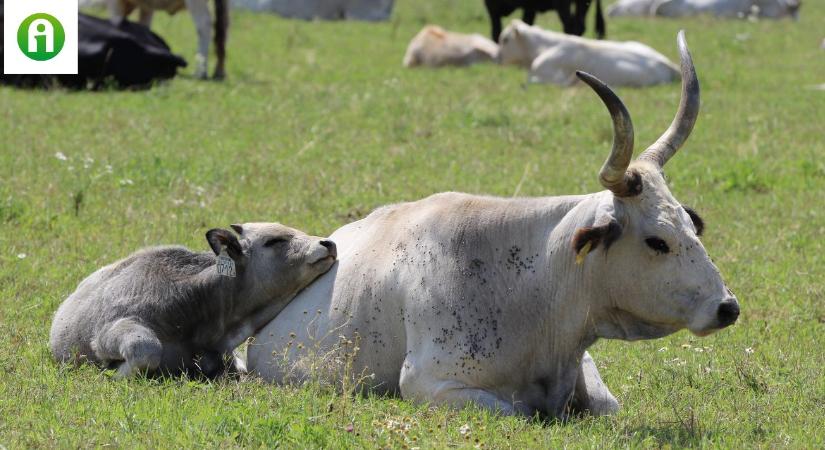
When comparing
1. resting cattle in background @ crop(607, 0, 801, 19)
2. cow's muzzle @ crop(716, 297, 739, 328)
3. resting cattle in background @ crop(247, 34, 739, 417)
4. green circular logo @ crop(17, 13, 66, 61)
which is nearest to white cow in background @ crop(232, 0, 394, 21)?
Result: resting cattle in background @ crop(607, 0, 801, 19)

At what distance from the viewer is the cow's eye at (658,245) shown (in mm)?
6164

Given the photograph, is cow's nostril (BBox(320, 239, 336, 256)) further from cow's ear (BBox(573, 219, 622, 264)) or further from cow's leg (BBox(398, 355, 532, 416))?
cow's ear (BBox(573, 219, 622, 264))

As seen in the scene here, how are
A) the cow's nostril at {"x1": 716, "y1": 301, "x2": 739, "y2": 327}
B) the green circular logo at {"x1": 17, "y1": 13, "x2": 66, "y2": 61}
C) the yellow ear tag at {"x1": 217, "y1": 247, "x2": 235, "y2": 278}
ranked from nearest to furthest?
the cow's nostril at {"x1": 716, "y1": 301, "x2": 739, "y2": 327}, the yellow ear tag at {"x1": 217, "y1": 247, "x2": 235, "y2": 278}, the green circular logo at {"x1": 17, "y1": 13, "x2": 66, "y2": 61}

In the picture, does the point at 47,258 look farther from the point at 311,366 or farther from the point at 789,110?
the point at 789,110

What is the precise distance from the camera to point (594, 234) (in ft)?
20.1

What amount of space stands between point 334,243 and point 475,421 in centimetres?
166

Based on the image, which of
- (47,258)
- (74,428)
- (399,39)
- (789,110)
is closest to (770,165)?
(789,110)

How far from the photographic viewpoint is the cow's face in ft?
20.0

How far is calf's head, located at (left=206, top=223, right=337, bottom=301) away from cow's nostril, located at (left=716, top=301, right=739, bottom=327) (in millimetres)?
2216

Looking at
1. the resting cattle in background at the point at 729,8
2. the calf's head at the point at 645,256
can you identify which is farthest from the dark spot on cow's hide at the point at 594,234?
the resting cattle in background at the point at 729,8

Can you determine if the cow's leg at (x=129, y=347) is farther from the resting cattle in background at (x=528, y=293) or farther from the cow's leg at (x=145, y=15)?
the cow's leg at (x=145, y=15)

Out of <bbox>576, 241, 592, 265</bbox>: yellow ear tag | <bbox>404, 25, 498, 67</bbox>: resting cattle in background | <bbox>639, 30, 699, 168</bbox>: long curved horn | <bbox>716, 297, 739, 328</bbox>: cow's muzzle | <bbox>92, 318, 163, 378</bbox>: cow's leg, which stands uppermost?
<bbox>639, 30, 699, 168</bbox>: long curved horn

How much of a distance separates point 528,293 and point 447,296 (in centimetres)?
40

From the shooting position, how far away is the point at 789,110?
16969mm
